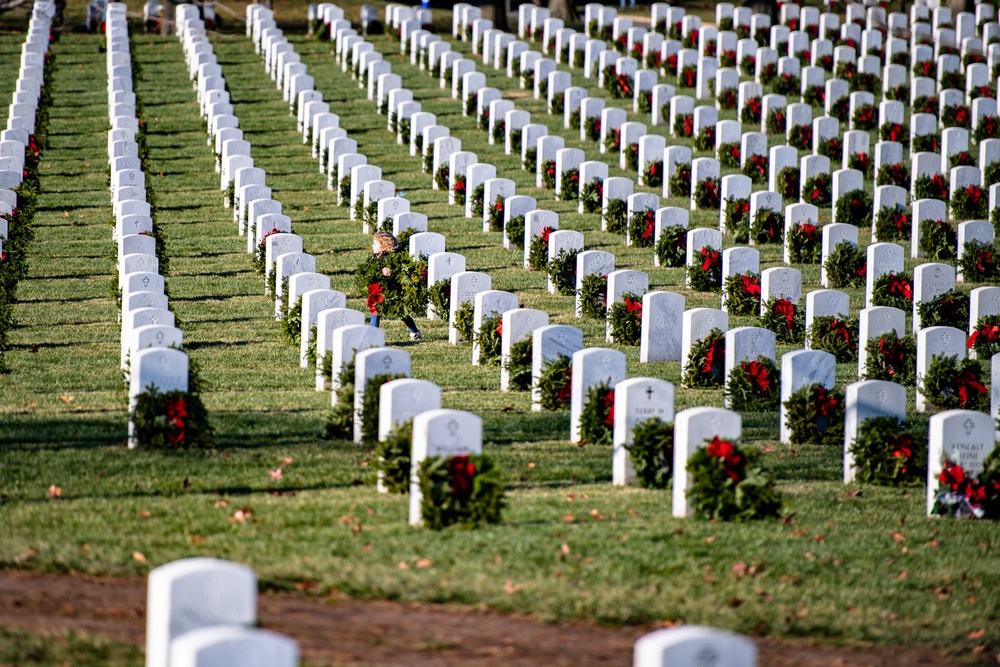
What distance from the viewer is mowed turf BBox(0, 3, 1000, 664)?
8.26 metres

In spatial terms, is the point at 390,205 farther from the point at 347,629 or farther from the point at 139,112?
the point at 347,629

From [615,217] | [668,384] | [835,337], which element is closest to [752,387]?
[835,337]

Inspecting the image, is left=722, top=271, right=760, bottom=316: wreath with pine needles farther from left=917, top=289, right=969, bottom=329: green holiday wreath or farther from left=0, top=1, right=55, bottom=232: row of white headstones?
left=0, top=1, right=55, bottom=232: row of white headstones

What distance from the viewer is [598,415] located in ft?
40.1

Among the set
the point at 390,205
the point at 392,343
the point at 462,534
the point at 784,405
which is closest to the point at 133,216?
the point at 390,205

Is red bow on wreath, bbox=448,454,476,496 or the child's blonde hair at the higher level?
the child's blonde hair

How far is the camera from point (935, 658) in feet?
25.3

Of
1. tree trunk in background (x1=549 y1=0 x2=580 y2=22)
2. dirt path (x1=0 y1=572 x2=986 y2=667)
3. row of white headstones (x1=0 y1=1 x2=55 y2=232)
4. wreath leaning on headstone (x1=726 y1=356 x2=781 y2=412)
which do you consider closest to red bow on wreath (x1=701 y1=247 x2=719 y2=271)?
wreath leaning on headstone (x1=726 y1=356 x2=781 y2=412)

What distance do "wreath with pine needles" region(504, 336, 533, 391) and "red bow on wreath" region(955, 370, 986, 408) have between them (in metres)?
4.29

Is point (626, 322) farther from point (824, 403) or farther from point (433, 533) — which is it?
point (433, 533)

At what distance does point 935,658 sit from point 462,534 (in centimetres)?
305

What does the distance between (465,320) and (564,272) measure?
3.07 metres

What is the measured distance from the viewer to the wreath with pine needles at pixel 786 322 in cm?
1697

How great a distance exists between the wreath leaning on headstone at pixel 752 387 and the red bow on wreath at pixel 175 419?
17.8 feet
